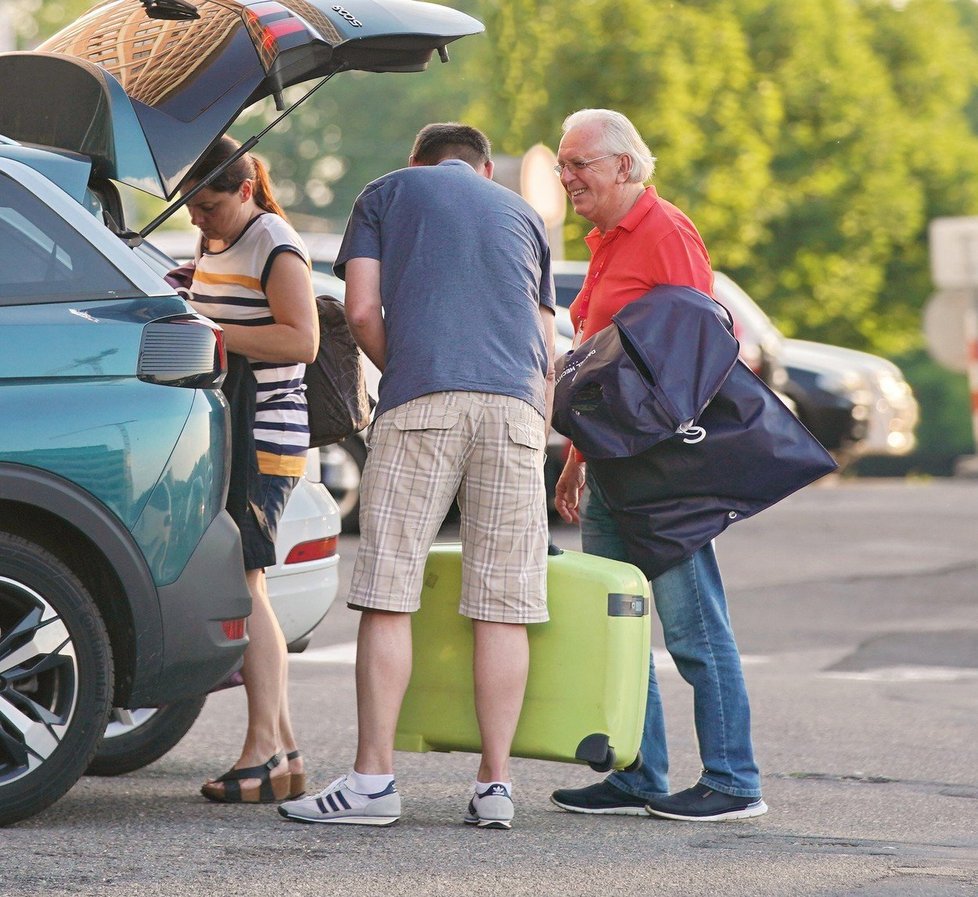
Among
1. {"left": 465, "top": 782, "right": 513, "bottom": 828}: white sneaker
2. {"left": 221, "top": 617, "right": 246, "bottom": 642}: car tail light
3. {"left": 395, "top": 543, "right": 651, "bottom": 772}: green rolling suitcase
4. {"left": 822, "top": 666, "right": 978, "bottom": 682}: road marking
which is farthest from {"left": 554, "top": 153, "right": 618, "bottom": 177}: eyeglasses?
{"left": 822, "top": 666, "right": 978, "bottom": 682}: road marking

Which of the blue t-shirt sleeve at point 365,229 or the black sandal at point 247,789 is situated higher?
the blue t-shirt sleeve at point 365,229

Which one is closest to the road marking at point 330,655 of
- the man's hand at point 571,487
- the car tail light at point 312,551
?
the car tail light at point 312,551

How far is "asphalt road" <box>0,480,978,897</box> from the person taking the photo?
4.24 metres

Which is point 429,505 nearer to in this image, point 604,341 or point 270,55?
point 604,341

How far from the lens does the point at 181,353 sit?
4.66 meters

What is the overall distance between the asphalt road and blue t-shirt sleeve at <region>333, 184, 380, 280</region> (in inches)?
56.1

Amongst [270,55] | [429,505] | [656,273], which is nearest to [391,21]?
[270,55]

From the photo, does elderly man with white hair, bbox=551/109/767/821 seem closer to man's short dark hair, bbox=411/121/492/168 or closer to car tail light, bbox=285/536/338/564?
man's short dark hair, bbox=411/121/492/168

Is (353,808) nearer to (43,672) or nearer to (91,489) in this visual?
(43,672)

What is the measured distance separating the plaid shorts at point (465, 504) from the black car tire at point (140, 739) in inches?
46.2

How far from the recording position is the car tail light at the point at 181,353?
4613 mm

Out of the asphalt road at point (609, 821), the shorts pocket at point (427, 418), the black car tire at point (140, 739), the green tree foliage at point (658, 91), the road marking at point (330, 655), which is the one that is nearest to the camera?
the asphalt road at point (609, 821)

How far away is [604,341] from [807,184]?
103 ft

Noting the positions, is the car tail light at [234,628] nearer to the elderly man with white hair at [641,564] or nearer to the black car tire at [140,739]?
the black car tire at [140,739]
